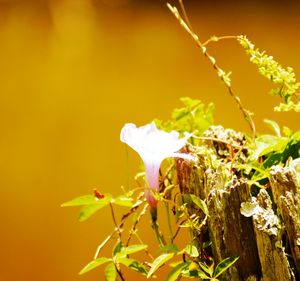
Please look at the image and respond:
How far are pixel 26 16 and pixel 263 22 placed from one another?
695 mm

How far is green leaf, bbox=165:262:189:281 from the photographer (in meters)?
0.77

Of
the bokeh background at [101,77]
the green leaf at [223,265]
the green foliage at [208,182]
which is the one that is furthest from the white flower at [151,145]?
the bokeh background at [101,77]

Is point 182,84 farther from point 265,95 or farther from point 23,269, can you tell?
point 23,269

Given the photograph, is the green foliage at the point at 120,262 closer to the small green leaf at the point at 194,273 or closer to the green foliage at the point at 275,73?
the small green leaf at the point at 194,273

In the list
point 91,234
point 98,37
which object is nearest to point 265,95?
point 98,37

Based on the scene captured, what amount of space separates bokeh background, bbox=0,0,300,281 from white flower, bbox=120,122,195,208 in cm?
78

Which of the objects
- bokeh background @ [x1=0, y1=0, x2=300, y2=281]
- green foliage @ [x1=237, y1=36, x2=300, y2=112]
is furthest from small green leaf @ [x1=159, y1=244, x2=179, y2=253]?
bokeh background @ [x1=0, y1=0, x2=300, y2=281]

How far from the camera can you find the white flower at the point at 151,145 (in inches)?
33.6

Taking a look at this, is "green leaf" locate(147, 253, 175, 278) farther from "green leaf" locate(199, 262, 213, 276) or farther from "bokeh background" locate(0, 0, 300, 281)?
"bokeh background" locate(0, 0, 300, 281)

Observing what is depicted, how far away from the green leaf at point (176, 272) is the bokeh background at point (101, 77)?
874 millimetres

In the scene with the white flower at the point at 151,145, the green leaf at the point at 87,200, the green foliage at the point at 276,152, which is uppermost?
the white flower at the point at 151,145

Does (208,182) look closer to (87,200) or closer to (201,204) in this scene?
(201,204)

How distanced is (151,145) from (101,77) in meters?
0.88

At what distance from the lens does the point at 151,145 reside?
861 mm
